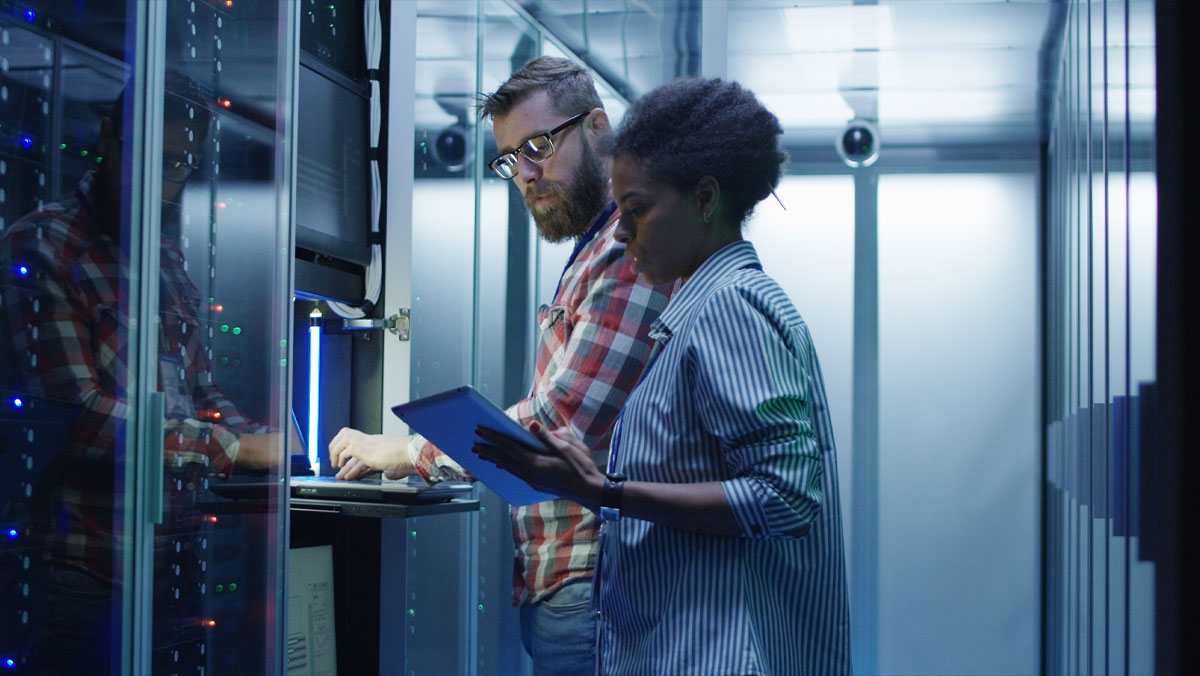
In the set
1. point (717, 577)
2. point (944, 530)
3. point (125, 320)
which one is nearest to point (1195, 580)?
point (717, 577)

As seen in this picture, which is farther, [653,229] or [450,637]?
[450,637]

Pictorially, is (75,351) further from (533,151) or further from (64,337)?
(533,151)

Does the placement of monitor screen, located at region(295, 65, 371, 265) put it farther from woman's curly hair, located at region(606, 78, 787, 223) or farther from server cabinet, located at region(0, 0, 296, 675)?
woman's curly hair, located at region(606, 78, 787, 223)

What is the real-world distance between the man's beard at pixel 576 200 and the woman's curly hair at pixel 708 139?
21.5 inches

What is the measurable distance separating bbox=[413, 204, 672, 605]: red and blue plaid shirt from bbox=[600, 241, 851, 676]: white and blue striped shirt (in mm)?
265

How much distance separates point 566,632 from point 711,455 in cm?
58

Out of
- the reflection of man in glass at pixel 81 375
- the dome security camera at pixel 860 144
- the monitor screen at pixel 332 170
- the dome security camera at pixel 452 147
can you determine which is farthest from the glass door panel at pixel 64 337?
the dome security camera at pixel 860 144

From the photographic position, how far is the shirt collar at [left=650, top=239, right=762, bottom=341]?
130cm

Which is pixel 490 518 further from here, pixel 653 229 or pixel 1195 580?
pixel 1195 580

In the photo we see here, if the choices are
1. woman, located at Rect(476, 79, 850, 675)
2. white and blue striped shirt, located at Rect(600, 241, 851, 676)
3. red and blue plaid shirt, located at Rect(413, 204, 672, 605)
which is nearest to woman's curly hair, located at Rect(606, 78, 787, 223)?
woman, located at Rect(476, 79, 850, 675)

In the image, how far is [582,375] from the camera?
1594 millimetres

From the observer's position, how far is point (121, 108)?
139cm

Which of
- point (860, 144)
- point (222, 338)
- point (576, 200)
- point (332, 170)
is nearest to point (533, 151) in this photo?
point (576, 200)

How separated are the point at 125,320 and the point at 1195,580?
1.20 metres
